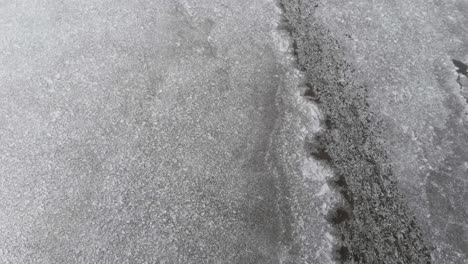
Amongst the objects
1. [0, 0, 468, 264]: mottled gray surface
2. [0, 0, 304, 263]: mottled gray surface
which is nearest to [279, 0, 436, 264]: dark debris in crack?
[0, 0, 468, 264]: mottled gray surface

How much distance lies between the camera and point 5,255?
1.74 meters

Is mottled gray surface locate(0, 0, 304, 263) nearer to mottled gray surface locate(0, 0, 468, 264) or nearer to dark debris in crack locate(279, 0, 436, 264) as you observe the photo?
mottled gray surface locate(0, 0, 468, 264)

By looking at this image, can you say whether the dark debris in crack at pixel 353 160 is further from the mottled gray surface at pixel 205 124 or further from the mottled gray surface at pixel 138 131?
the mottled gray surface at pixel 138 131

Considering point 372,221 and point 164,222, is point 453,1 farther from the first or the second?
point 164,222

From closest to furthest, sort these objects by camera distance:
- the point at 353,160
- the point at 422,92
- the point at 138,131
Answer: the point at 353,160, the point at 138,131, the point at 422,92

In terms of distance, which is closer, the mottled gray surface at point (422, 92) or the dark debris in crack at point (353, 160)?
the dark debris in crack at point (353, 160)

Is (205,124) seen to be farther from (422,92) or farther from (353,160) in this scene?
(422,92)

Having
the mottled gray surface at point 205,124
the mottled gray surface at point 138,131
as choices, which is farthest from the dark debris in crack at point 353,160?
the mottled gray surface at point 138,131

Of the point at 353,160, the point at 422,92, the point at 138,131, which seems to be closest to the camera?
the point at 353,160

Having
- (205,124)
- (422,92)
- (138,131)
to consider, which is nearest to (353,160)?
(422,92)

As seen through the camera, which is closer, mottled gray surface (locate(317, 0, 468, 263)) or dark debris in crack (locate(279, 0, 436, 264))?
dark debris in crack (locate(279, 0, 436, 264))

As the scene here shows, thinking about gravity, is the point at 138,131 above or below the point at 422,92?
below

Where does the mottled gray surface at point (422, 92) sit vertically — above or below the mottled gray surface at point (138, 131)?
above

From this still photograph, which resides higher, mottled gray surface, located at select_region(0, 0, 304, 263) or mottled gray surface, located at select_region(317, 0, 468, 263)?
mottled gray surface, located at select_region(317, 0, 468, 263)
